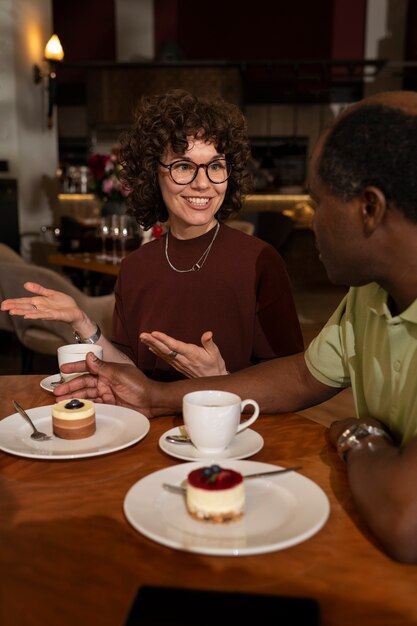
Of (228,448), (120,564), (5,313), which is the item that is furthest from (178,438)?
(5,313)

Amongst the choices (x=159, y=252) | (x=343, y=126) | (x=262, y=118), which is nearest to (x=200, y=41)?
(x=262, y=118)

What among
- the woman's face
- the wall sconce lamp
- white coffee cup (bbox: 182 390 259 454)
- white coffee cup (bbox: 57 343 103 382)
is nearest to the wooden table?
white coffee cup (bbox: 182 390 259 454)

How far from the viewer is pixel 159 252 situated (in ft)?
7.14

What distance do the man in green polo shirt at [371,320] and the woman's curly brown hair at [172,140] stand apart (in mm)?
833

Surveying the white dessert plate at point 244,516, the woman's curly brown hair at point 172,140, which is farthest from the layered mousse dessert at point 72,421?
the woman's curly brown hair at point 172,140

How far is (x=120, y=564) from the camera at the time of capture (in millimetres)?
929

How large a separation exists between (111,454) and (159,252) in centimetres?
98

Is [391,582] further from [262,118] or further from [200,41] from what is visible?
[200,41]

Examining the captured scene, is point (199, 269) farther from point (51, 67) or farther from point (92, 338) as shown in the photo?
point (51, 67)

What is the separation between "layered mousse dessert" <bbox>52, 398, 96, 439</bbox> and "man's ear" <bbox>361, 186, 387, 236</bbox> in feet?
2.05

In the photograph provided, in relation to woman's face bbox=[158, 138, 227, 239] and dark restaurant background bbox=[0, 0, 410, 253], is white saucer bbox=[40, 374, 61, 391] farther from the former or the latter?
dark restaurant background bbox=[0, 0, 410, 253]

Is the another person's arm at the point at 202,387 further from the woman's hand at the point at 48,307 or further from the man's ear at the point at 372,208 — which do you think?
the man's ear at the point at 372,208

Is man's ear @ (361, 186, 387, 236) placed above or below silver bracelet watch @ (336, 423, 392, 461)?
above

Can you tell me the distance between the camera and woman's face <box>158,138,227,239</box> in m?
2.09
